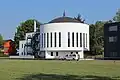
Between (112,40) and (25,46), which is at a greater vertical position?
(112,40)

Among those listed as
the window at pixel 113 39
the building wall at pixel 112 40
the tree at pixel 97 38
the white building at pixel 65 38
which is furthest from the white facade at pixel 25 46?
the window at pixel 113 39

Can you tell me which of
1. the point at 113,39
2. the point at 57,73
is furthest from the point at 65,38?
the point at 57,73

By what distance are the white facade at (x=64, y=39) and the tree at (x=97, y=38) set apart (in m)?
8.60

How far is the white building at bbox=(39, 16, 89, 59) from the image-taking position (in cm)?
11762

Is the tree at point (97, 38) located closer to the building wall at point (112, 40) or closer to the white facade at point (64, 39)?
the white facade at point (64, 39)

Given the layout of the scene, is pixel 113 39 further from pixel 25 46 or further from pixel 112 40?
pixel 25 46

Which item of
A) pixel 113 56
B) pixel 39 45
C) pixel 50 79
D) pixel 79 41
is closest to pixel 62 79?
pixel 50 79

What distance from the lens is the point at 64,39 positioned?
387ft

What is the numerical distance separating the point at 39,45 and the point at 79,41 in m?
18.4

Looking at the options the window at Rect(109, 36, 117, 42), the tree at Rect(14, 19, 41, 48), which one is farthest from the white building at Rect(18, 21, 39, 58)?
the window at Rect(109, 36, 117, 42)

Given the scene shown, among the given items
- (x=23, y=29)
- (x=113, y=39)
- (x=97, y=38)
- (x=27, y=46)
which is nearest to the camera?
(x=113, y=39)

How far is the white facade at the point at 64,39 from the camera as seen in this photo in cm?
11756

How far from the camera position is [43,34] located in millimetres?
121938

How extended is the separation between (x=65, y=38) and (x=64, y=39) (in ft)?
1.65
